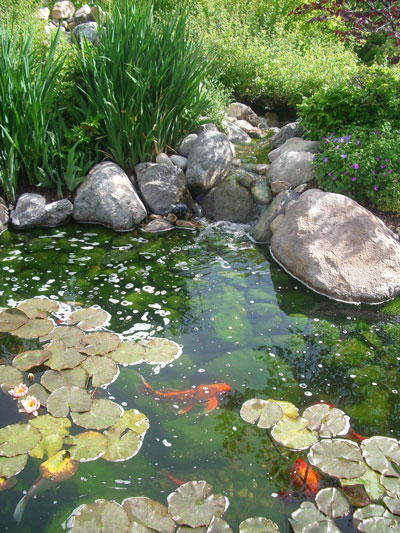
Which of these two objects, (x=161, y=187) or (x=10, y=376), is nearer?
(x=10, y=376)

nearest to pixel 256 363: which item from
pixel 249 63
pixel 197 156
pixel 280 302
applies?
pixel 280 302

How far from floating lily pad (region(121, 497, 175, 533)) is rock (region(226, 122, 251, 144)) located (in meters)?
5.98

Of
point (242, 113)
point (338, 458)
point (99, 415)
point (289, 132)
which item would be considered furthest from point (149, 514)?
point (242, 113)

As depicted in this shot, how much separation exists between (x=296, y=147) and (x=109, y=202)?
103 inches

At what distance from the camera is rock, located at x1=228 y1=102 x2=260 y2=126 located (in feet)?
26.9

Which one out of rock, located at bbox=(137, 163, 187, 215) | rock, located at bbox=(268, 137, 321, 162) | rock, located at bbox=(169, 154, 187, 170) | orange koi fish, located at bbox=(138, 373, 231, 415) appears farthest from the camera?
rock, located at bbox=(169, 154, 187, 170)

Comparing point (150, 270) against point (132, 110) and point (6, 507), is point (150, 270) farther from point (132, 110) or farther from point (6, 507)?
point (6, 507)

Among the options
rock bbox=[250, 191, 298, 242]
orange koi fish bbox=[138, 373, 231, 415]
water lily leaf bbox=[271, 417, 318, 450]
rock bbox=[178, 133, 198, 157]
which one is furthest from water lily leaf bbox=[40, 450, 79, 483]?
rock bbox=[178, 133, 198, 157]

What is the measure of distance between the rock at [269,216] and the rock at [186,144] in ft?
5.17

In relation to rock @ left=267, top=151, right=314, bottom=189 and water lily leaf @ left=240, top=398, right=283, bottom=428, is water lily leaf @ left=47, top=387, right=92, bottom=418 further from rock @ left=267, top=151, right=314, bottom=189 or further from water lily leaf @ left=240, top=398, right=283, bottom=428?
rock @ left=267, top=151, right=314, bottom=189

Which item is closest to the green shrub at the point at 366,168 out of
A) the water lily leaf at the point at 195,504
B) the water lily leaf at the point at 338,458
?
the water lily leaf at the point at 338,458

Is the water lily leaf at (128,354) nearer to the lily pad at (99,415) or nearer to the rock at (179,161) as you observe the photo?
the lily pad at (99,415)

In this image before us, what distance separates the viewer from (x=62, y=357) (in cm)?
325

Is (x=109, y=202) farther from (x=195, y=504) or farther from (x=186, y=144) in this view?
(x=195, y=504)
